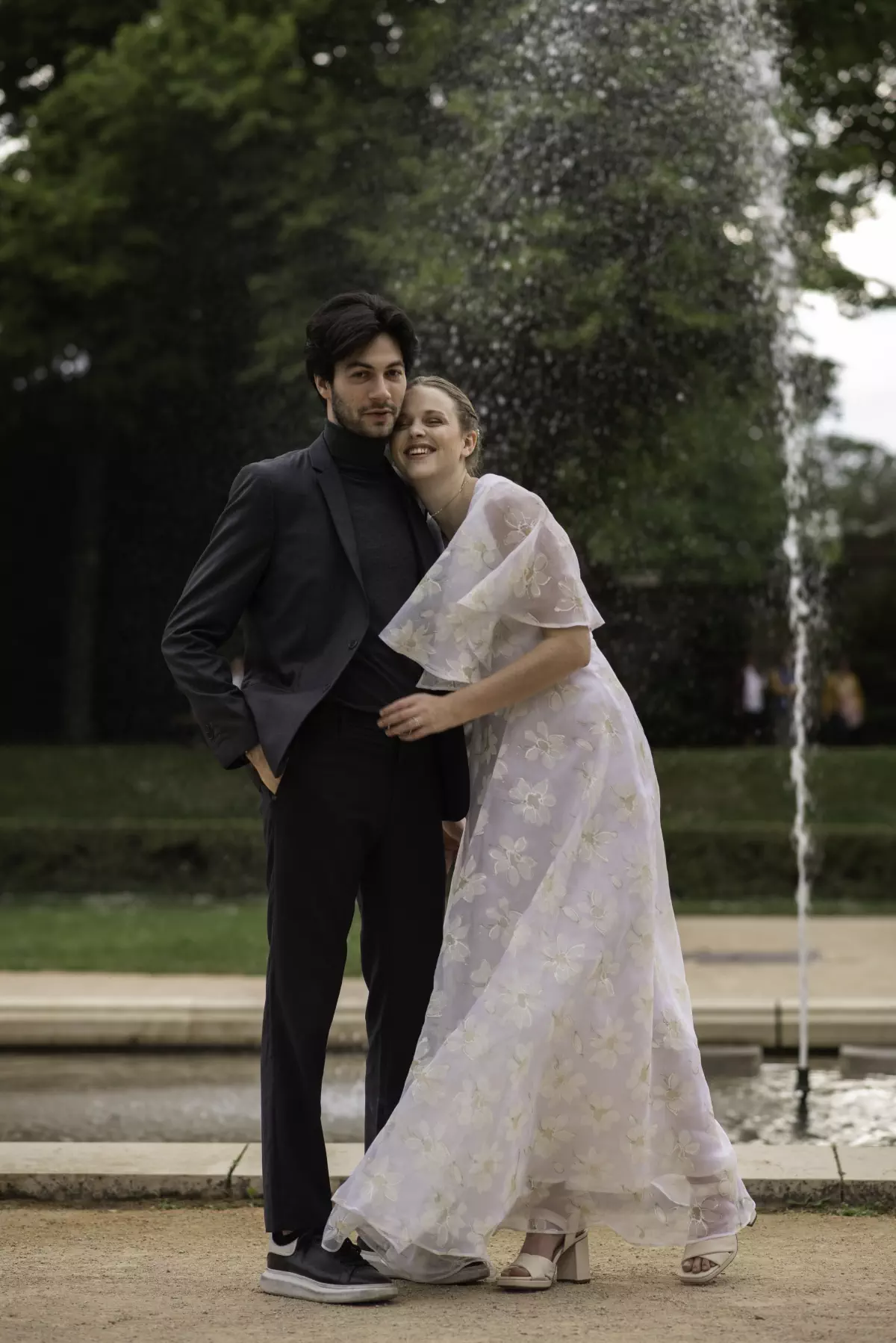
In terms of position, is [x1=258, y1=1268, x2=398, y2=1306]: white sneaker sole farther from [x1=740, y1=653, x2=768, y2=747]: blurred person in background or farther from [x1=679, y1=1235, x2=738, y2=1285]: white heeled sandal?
[x1=740, y1=653, x2=768, y2=747]: blurred person in background

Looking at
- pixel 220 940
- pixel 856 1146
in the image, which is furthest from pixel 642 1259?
pixel 220 940

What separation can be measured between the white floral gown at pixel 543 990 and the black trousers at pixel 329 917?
11cm

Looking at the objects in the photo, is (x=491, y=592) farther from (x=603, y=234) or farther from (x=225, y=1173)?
(x=603, y=234)

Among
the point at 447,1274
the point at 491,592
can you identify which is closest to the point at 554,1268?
the point at 447,1274

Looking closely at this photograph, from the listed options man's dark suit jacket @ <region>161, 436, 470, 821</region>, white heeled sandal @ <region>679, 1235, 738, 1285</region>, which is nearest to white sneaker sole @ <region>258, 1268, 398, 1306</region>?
white heeled sandal @ <region>679, 1235, 738, 1285</region>

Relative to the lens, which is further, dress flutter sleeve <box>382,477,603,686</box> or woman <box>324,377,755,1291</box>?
dress flutter sleeve <box>382,477,603,686</box>

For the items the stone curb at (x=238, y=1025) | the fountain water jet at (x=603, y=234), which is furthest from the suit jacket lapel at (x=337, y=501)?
the fountain water jet at (x=603, y=234)

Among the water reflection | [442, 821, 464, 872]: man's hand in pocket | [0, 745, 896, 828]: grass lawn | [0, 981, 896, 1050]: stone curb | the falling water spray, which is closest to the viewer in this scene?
[442, 821, 464, 872]: man's hand in pocket

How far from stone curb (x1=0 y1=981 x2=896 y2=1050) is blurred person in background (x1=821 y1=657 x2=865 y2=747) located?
15.3 m

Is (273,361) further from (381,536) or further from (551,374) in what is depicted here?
(381,536)

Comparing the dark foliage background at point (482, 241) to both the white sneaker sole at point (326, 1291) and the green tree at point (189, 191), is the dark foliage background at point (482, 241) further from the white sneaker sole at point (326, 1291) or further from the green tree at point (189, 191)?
the white sneaker sole at point (326, 1291)

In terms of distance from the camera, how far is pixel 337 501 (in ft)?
12.9

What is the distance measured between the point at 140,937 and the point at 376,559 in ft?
24.1

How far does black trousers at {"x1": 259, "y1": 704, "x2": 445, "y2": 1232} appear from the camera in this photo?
3859mm
